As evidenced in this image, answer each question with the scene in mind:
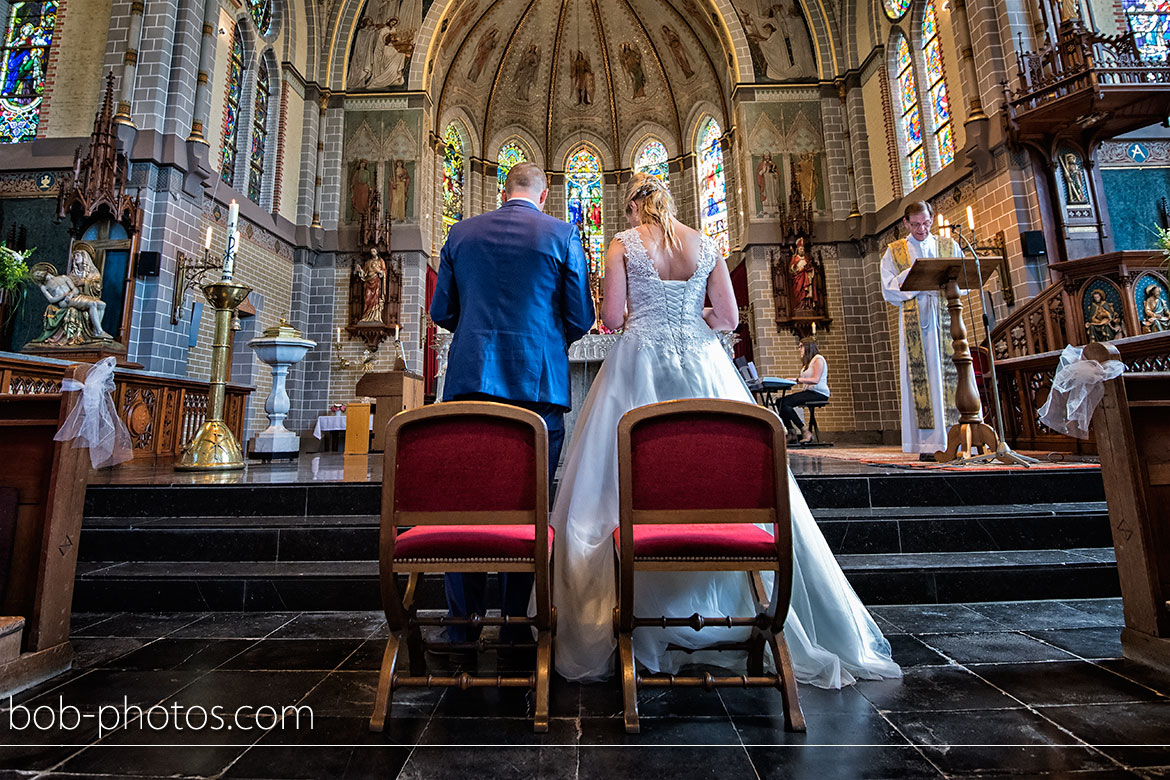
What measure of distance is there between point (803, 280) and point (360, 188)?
9.31m

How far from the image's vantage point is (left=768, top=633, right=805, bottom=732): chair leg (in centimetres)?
154

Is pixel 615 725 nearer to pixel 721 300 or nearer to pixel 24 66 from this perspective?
pixel 721 300

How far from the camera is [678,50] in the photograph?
14812 mm

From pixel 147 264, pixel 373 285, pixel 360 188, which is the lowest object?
pixel 147 264

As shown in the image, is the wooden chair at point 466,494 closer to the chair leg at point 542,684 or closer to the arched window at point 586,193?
the chair leg at point 542,684

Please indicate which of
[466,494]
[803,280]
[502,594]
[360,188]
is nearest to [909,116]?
[803,280]

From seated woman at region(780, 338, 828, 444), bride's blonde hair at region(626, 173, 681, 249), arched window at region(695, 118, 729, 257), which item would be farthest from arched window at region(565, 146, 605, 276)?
bride's blonde hair at region(626, 173, 681, 249)

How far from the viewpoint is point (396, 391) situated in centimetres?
788

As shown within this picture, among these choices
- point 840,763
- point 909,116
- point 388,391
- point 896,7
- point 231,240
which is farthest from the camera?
point 896,7

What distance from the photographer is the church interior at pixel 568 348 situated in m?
1.65

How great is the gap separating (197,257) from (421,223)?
457cm

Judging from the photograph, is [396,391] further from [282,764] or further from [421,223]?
[282,764]

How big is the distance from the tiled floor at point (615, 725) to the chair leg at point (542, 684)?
37 millimetres

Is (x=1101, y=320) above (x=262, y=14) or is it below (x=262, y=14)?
below
